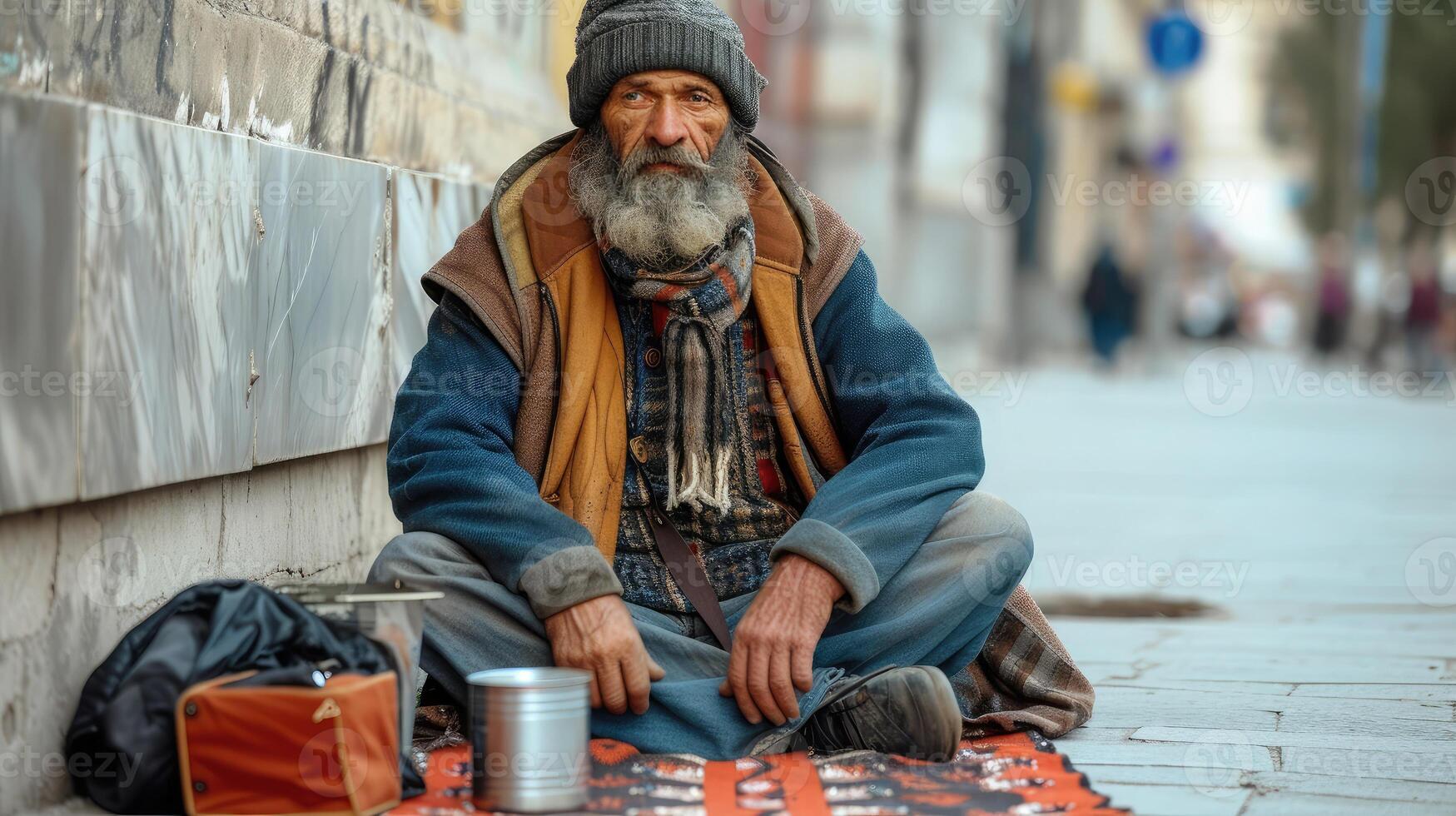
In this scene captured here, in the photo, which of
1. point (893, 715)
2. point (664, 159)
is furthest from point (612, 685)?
point (664, 159)

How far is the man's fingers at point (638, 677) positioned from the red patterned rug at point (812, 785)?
0.42ft

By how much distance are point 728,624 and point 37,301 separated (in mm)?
1484

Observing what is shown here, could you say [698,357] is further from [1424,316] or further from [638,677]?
[1424,316]

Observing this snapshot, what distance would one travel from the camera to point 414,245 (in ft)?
17.0

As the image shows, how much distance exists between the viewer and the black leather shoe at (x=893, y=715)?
3.26 meters

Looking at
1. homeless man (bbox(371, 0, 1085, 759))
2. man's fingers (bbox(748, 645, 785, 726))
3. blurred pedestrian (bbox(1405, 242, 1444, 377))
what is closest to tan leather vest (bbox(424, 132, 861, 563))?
homeless man (bbox(371, 0, 1085, 759))

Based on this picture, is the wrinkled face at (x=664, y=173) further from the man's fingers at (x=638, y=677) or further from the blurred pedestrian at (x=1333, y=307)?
the blurred pedestrian at (x=1333, y=307)

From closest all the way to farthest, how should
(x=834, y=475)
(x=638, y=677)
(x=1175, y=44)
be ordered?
1. (x=638, y=677)
2. (x=834, y=475)
3. (x=1175, y=44)

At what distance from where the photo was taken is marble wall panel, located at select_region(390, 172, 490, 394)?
504 centimetres

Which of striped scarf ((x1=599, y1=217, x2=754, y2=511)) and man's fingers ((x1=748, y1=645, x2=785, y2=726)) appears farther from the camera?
striped scarf ((x1=599, y1=217, x2=754, y2=511))

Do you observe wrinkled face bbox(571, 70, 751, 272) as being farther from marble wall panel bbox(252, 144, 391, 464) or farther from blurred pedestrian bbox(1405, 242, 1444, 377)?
blurred pedestrian bbox(1405, 242, 1444, 377)

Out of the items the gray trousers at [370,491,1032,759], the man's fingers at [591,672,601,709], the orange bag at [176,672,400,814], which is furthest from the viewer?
the gray trousers at [370,491,1032,759]

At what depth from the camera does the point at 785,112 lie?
15953 millimetres

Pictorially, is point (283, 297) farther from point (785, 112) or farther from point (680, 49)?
point (785, 112)
